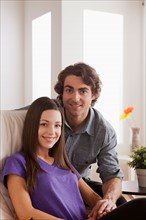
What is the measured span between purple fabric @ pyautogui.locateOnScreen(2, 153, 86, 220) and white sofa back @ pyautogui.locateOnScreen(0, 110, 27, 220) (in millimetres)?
58

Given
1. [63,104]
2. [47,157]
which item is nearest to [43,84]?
[63,104]

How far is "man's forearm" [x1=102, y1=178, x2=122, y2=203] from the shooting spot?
6.78 feet

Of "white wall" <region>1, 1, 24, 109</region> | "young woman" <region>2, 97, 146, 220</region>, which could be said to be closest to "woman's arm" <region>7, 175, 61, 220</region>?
"young woman" <region>2, 97, 146, 220</region>

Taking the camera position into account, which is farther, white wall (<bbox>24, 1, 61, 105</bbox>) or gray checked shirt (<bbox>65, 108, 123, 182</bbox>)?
white wall (<bbox>24, 1, 61, 105</bbox>)

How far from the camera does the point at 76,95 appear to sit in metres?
2.21

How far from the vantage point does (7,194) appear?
182cm

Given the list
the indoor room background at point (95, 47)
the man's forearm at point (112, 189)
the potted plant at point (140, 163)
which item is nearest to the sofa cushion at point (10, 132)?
the man's forearm at point (112, 189)

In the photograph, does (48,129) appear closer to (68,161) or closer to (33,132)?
(33,132)

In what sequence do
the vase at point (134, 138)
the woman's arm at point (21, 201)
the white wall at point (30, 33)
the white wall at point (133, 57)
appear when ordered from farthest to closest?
1. the white wall at point (133, 57)
2. the white wall at point (30, 33)
3. the vase at point (134, 138)
4. the woman's arm at point (21, 201)

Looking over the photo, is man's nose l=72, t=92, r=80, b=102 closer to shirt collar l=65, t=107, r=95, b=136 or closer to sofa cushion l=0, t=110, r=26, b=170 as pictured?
shirt collar l=65, t=107, r=95, b=136

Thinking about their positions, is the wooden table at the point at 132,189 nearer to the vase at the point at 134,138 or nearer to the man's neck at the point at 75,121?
the man's neck at the point at 75,121

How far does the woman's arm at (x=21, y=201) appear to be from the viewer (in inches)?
66.4

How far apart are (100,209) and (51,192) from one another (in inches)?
10.0

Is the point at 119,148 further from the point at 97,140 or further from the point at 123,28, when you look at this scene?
the point at 97,140
